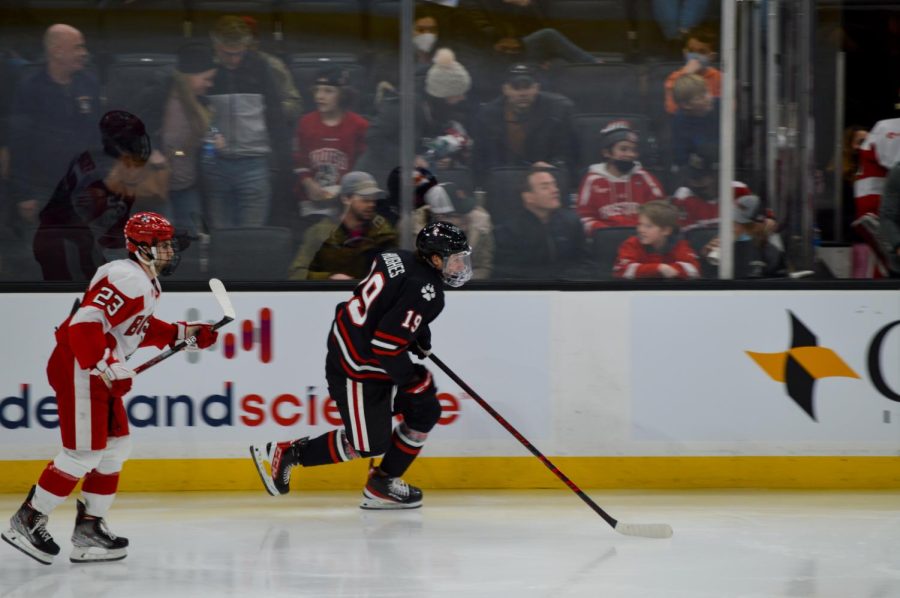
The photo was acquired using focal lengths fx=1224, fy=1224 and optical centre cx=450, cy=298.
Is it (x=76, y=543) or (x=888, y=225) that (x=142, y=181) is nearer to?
(x=76, y=543)

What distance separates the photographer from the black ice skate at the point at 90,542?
370cm

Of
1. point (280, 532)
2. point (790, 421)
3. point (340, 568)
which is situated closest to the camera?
point (340, 568)

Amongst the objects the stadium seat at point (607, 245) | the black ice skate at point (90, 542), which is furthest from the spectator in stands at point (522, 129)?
the black ice skate at point (90, 542)

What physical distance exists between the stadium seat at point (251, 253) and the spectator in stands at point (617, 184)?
3.96 ft

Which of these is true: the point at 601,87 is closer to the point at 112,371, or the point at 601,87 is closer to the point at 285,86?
the point at 285,86

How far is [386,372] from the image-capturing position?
13.7ft

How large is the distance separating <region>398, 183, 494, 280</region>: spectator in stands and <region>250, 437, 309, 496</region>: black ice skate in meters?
1.05

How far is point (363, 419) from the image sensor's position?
427 centimetres

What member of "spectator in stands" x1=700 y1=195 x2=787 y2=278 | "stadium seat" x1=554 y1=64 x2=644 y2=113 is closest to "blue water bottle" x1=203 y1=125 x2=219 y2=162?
"stadium seat" x1=554 y1=64 x2=644 y2=113

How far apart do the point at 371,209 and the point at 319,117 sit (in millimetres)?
426

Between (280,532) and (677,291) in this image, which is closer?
(280,532)

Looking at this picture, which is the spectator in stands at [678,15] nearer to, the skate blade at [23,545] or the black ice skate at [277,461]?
the black ice skate at [277,461]

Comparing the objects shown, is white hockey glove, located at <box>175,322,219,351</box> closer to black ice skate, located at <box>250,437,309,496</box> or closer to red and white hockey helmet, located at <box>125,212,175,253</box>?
red and white hockey helmet, located at <box>125,212,175,253</box>

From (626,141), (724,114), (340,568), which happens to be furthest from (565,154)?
(340,568)
